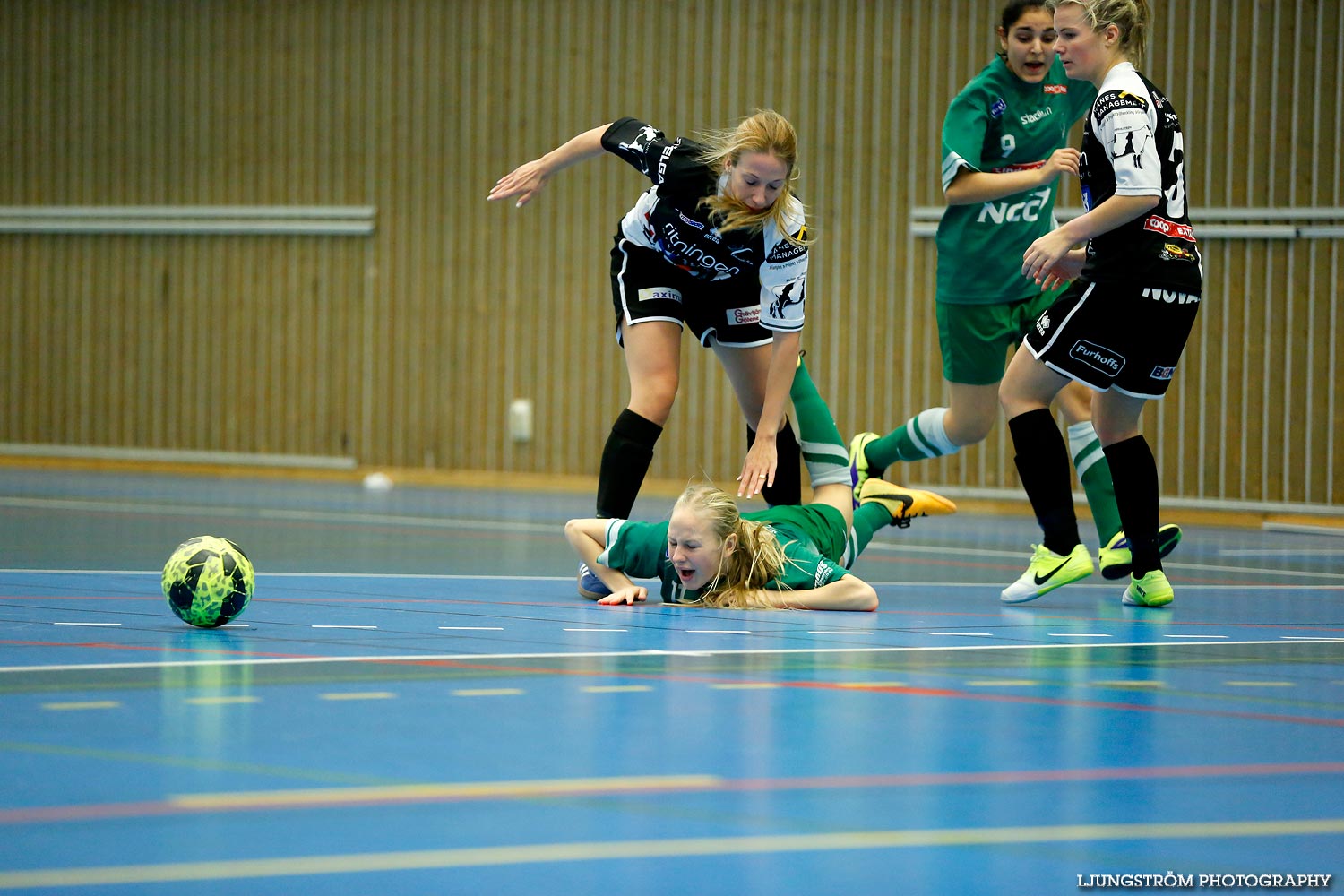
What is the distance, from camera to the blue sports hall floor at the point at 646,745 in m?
1.57

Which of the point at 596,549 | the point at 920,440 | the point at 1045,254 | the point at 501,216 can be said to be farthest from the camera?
the point at 501,216

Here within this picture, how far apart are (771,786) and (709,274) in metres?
2.80

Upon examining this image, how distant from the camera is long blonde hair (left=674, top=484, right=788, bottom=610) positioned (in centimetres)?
401

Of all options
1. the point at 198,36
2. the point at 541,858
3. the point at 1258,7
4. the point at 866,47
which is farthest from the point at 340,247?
the point at 541,858

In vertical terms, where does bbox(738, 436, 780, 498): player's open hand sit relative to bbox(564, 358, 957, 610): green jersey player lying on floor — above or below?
above

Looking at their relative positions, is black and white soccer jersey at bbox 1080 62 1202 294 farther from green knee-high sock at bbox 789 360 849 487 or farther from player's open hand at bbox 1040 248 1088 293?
green knee-high sock at bbox 789 360 849 487

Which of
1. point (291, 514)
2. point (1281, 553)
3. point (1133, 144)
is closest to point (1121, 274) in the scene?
point (1133, 144)

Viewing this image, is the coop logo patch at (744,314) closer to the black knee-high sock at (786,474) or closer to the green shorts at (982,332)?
the black knee-high sock at (786,474)

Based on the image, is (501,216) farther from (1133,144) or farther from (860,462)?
(1133,144)

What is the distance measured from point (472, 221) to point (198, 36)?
2.78 metres

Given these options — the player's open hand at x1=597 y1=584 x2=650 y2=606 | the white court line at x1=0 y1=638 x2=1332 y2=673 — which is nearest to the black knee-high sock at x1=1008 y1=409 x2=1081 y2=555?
the white court line at x1=0 y1=638 x2=1332 y2=673

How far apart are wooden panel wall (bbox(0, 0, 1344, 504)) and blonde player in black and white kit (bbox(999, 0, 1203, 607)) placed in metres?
5.68

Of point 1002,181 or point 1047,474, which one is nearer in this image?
point 1047,474

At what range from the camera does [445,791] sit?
72.5 inches
